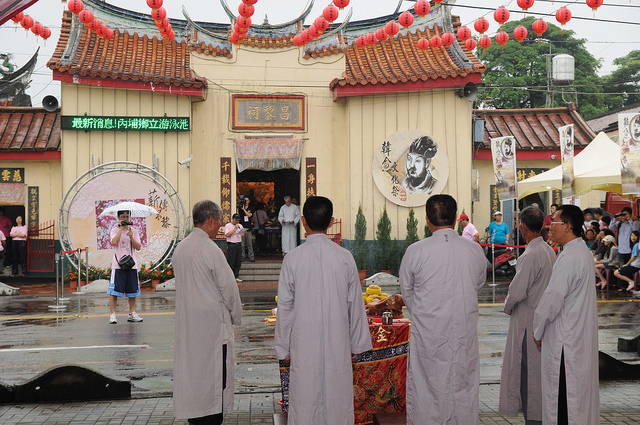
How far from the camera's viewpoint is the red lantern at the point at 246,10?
12.2 metres

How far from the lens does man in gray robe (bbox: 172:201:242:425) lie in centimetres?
536

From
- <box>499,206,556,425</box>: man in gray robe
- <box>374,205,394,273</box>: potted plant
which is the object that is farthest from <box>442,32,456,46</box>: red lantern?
<box>499,206,556,425</box>: man in gray robe

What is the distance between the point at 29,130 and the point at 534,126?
49.9ft

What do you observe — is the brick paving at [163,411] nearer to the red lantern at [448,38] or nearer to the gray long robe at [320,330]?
the gray long robe at [320,330]

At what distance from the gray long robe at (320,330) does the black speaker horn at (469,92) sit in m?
14.5

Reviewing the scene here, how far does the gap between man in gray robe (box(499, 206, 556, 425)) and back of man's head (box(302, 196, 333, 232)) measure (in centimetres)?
175

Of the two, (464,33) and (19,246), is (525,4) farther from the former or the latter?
(19,246)

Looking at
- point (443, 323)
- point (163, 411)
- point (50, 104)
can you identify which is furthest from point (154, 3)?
point (443, 323)

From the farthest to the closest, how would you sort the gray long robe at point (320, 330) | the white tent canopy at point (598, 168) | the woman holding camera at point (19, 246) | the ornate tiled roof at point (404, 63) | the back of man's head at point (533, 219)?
the woman holding camera at point (19, 246) < the ornate tiled roof at point (404, 63) < the white tent canopy at point (598, 168) < the back of man's head at point (533, 219) < the gray long robe at point (320, 330)

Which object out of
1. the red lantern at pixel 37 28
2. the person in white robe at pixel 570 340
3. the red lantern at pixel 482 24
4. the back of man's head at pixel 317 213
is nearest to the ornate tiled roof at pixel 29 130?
the red lantern at pixel 37 28

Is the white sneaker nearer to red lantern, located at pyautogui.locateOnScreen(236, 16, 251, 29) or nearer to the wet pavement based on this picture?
the wet pavement

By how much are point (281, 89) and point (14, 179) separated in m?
7.88

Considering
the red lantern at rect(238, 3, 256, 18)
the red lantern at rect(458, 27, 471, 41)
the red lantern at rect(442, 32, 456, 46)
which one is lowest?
the red lantern at rect(238, 3, 256, 18)

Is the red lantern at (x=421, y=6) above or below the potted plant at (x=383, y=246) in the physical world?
above
